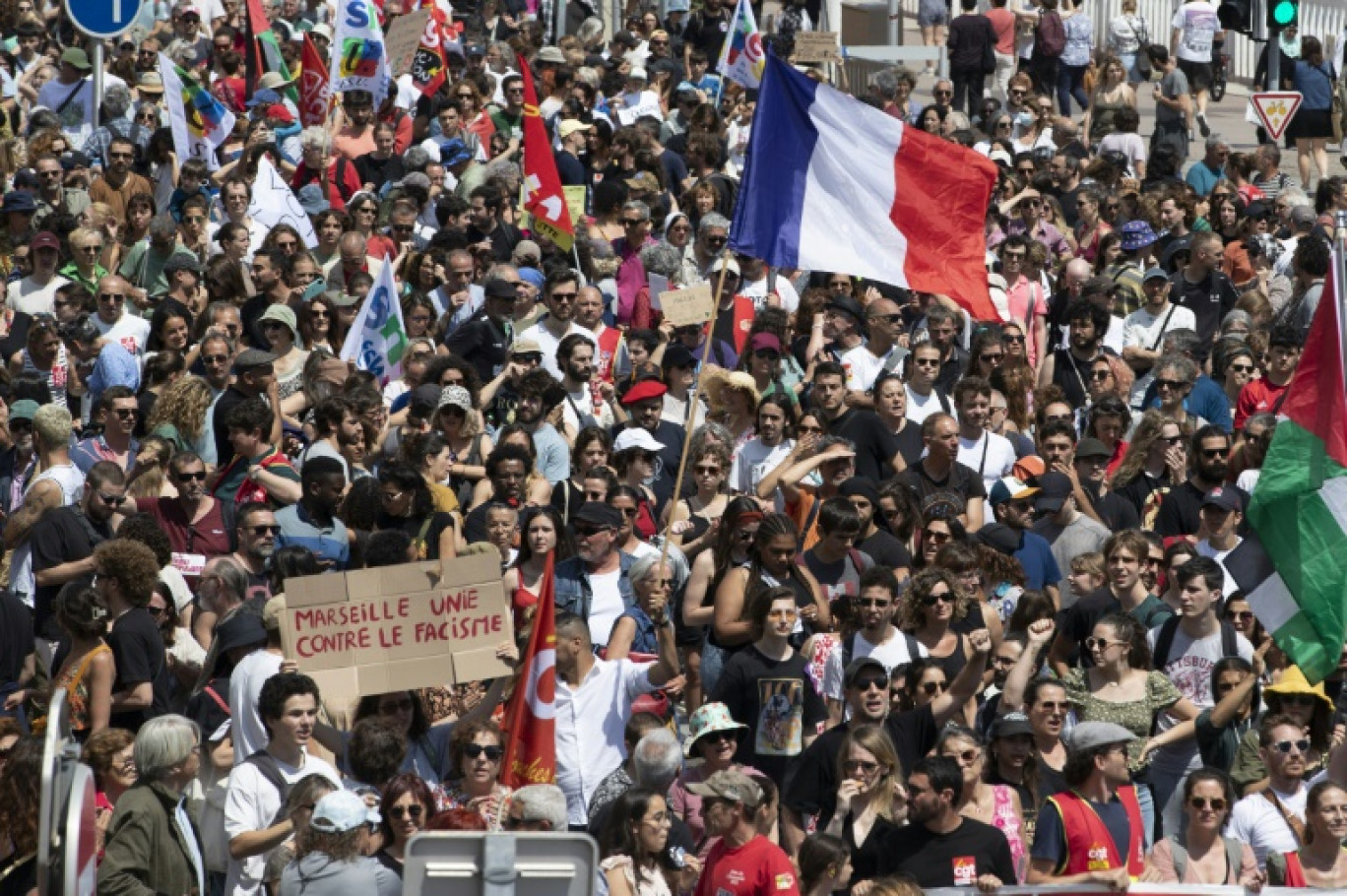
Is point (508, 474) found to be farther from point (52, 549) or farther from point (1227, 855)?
point (1227, 855)

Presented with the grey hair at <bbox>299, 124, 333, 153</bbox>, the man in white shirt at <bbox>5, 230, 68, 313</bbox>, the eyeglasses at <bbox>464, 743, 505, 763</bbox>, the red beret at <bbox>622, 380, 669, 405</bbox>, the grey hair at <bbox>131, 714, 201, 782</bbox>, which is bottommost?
the eyeglasses at <bbox>464, 743, 505, 763</bbox>

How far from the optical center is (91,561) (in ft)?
36.1

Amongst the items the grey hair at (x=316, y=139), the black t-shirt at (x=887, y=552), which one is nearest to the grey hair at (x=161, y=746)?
the black t-shirt at (x=887, y=552)

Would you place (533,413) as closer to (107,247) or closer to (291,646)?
(291,646)

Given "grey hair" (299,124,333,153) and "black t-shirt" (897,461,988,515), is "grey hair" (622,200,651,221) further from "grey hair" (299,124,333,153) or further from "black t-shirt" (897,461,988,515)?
"black t-shirt" (897,461,988,515)

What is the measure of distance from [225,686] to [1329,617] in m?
3.99

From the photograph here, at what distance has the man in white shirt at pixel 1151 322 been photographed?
619 inches

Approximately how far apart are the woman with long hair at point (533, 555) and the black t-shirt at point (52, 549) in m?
1.86

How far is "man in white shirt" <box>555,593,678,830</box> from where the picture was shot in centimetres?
977

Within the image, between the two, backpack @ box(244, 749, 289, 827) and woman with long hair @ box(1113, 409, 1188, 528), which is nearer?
backpack @ box(244, 749, 289, 827)

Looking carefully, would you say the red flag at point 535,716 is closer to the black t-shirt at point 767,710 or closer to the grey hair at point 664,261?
the black t-shirt at point 767,710

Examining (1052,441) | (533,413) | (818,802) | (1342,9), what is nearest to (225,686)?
(818,802)

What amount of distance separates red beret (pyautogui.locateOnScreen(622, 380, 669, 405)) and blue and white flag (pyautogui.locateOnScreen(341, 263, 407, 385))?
140cm

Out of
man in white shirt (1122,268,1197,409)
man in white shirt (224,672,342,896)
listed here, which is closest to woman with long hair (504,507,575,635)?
man in white shirt (224,672,342,896)
